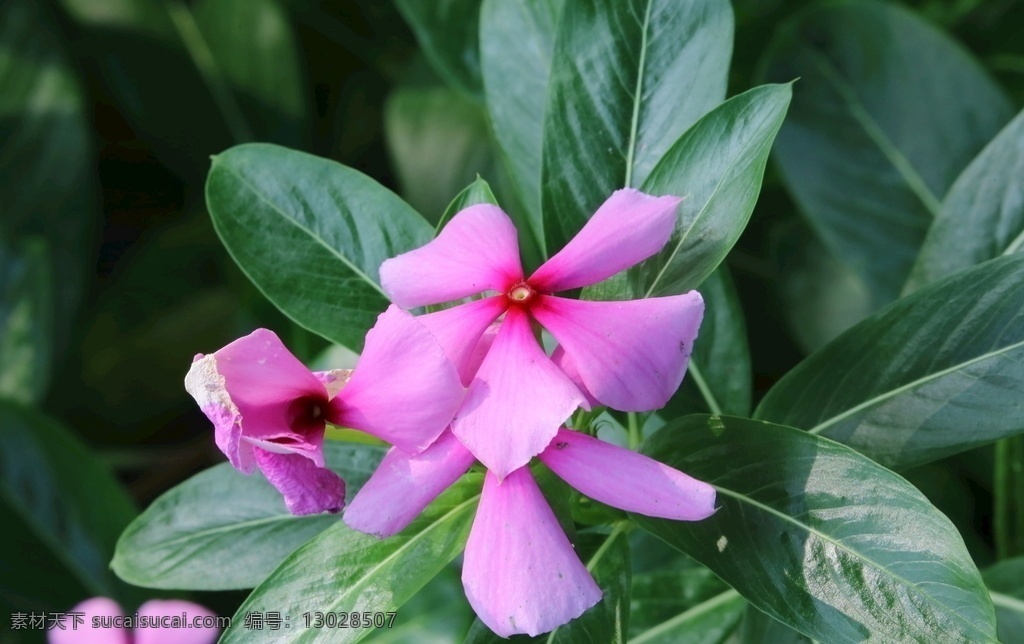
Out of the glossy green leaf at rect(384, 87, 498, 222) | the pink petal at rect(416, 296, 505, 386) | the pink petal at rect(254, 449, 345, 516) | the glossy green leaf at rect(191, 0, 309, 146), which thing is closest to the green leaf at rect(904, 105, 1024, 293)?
the pink petal at rect(416, 296, 505, 386)

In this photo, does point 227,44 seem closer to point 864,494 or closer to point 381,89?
point 381,89

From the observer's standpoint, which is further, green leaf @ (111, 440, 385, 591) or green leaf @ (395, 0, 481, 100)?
green leaf @ (395, 0, 481, 100)

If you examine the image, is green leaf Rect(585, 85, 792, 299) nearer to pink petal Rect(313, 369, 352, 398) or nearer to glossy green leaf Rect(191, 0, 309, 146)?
pink petal Rect(313, 369, 352, 398)

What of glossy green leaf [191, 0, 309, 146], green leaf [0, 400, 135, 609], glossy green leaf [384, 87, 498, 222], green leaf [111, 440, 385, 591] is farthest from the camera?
glossy green leaf [191, 0, 309, 146]

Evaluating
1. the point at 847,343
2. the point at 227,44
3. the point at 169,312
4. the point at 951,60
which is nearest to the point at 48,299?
the point at 169,312

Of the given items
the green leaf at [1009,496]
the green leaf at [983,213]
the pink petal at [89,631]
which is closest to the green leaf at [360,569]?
the pink petal at [89,631]

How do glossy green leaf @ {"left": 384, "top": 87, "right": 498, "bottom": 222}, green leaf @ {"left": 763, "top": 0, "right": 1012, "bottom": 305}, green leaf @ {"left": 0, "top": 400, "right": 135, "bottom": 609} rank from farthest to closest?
glossy green leaf @ {"left": 384, "top": 87, "right": 498, "bottom": 222} < green leaf @ {"left": 0, "top": 400, "right": 135, "bottom": 609} < green leaf @ {"left": 763, "top": 0, "right": 1012, "bottom": 305}

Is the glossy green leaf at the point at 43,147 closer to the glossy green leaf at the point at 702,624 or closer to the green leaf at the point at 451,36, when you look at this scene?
the green leaf at the point at 451,36

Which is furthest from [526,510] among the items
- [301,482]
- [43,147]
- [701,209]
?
[43,147]
